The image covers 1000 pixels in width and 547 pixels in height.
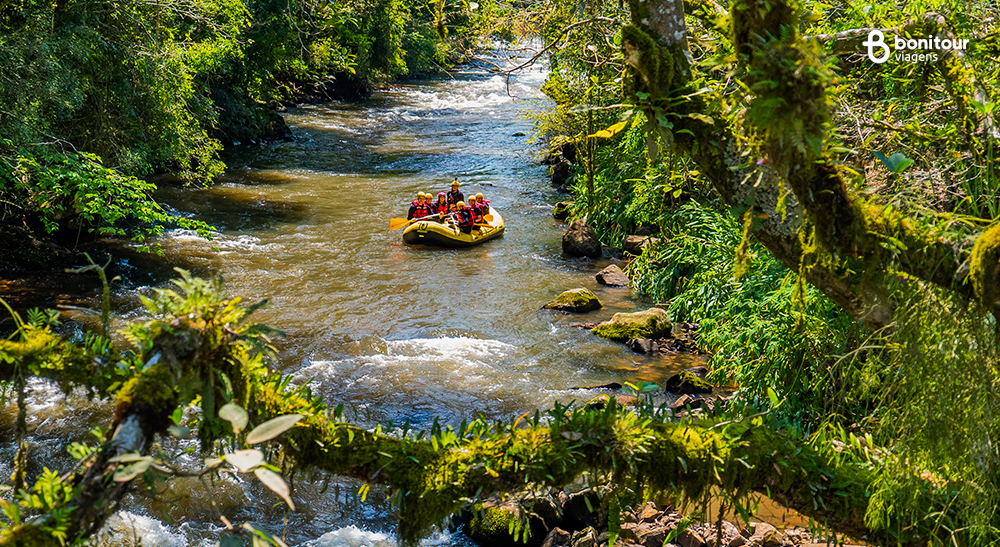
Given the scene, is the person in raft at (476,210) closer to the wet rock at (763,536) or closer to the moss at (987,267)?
the wet rock at (763,536)

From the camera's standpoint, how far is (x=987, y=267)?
7.35ft

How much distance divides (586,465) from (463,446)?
444mm

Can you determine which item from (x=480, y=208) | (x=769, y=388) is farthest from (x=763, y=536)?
(x=480, y=208)

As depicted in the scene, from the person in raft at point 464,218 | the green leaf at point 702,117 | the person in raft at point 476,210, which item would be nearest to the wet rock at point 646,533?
the green leaf at point 702,117

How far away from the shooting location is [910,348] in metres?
2.55

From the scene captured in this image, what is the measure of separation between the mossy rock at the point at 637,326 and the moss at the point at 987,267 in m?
6.34

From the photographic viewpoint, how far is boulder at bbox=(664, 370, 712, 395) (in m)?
7.00

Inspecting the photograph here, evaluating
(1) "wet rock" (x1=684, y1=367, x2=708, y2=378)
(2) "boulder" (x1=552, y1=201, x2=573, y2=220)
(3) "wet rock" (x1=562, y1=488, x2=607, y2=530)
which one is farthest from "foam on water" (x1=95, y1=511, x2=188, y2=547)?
(2) "boulder" (x1=552, y1=201, x2=573, y2=220)

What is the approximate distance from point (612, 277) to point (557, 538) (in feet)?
21.4

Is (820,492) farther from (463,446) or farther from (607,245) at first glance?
(607,245)

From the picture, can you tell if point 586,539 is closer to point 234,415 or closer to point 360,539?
point 360,539

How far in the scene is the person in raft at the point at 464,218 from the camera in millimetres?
12969

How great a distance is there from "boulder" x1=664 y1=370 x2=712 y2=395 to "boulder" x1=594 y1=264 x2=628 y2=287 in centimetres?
378

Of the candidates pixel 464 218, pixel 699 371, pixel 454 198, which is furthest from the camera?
pixel 454 198
